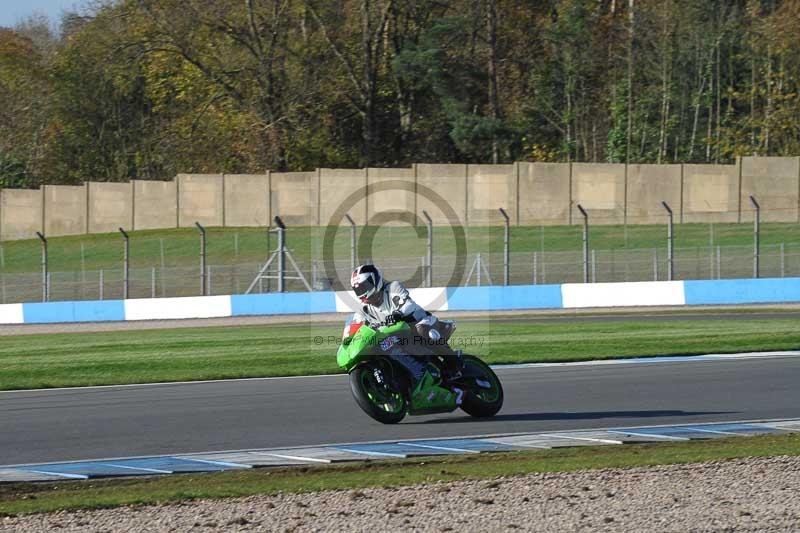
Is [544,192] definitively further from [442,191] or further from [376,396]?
[376,396]

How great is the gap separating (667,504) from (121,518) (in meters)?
3.60

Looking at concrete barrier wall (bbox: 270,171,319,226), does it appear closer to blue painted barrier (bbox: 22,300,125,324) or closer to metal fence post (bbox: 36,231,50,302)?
metal fence post (bbox: 36,231,50,302)

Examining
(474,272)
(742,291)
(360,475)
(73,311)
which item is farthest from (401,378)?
(474,272)

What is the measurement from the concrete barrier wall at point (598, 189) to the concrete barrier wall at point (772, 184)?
4372 millimetres

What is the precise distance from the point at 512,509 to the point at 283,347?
13.0 metres

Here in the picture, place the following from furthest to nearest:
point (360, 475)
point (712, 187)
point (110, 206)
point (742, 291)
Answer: point (110, 206) → point (712, 187) → point (742, 291) → point (360, 475)

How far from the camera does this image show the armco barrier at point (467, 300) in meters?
29.7

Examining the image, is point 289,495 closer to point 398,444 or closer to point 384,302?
point 398,444

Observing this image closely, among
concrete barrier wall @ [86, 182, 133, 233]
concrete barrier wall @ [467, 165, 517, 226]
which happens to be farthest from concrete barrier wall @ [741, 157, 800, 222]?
concrete barrier wall @ [86, 182, 133, 233]

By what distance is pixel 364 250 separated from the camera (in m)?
39.2

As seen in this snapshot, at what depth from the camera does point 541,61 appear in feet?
178

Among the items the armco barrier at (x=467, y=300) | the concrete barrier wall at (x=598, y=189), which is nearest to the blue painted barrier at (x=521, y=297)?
the armco barrier at (x=467, y=300)

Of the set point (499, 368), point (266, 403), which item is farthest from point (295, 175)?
point (266, 403)

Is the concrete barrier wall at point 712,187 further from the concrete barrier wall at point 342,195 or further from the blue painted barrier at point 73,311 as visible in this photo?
the blue painted barrier at point 73,311
